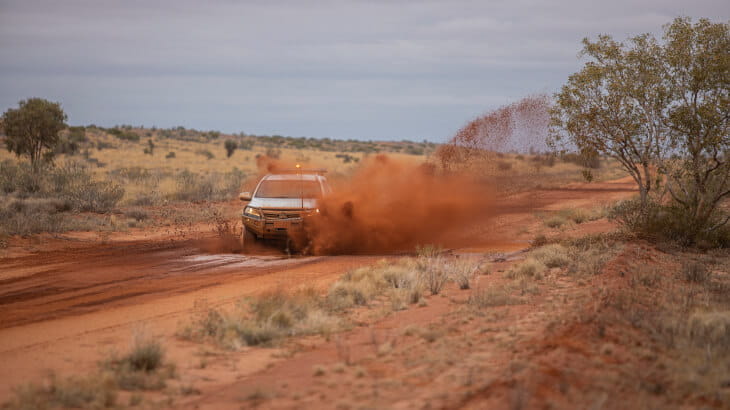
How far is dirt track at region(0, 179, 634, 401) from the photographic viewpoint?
7.31 metres

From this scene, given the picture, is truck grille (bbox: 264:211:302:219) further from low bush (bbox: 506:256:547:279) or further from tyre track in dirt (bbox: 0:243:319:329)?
low bush (bbox: 506:256:547:279)

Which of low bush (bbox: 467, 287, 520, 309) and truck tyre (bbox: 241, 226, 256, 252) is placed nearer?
low bush (bbox: 467, 287, 520, 309)

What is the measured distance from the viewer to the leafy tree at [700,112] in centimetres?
1345

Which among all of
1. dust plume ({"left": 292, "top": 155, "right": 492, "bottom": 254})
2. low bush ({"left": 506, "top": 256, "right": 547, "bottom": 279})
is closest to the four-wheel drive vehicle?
dust plume ({"left": 292, "top": 155, "right": 492, "bottom": 254})

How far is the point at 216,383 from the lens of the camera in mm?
6430

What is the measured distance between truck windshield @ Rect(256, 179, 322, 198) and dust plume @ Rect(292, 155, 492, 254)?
40 centimetres

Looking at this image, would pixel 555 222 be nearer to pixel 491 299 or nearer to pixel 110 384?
pixel 491 299

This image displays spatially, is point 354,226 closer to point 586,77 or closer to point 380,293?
Answer: point 380,293

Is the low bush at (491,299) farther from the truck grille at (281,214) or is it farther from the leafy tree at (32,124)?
the leafy tree at (32,124)

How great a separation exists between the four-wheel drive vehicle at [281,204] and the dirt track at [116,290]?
615 mm

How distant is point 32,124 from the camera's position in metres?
34.1

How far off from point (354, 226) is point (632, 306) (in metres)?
8.44

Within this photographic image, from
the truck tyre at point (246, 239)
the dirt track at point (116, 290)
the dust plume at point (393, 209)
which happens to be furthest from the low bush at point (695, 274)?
the truck tyre at point (246, 239)

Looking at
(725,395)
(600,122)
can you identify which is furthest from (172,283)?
(600,122)
